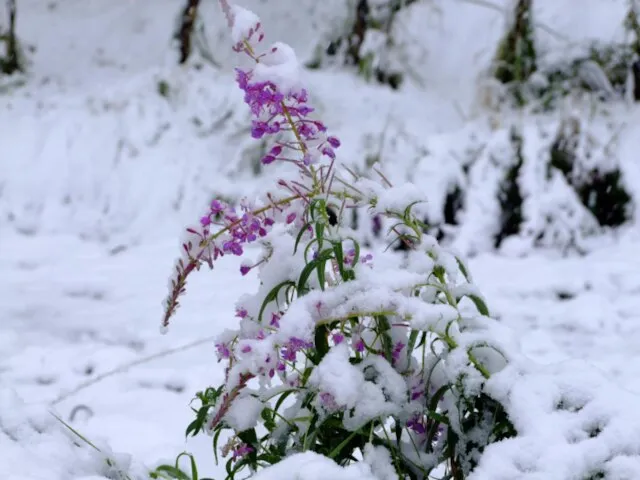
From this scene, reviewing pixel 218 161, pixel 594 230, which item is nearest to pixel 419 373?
pixel 594 230

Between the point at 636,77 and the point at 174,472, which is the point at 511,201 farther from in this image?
the point at 174,472

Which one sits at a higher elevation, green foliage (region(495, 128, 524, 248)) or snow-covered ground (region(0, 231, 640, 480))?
green foliage (region(495, 128, 524, 248))

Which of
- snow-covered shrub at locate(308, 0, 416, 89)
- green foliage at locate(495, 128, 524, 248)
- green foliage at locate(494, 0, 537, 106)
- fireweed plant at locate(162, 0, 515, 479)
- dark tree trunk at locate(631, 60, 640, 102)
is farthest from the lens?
snow-covered shrub at locate(308, 0, 416, 89)

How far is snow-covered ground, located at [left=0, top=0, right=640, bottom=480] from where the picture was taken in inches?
77.8

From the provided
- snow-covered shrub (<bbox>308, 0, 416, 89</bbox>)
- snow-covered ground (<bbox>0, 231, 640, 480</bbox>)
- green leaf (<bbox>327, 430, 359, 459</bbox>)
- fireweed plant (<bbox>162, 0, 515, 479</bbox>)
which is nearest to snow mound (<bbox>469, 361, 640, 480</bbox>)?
fireweed plant (<bbox>162, 0, 515, 479</bbox>)

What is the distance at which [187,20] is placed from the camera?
14.0 feet

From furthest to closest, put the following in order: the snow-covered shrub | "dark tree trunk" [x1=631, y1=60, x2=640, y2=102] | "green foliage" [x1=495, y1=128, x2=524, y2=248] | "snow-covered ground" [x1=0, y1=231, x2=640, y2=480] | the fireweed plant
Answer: the snow-covered shrub < "dark tree trunk" [x1=631, y1=60, x2=640, y2=102] < "green foliage" [x1=495, y1=128, x2=524, y2=248] < "snow-covered ground" [x1=0, y1=231, x2=640, y2=480] < the fireweed plant

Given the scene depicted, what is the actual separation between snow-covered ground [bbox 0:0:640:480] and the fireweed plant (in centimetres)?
30

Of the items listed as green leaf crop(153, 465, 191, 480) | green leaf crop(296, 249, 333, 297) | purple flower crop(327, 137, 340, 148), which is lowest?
green leaf crop(153, 465, 191, 480)

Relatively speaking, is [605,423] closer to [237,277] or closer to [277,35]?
[237,277]

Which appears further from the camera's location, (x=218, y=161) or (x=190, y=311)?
(x=218, y=161)

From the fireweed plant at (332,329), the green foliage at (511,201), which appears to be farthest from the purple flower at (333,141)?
the green foliage at (511,201)

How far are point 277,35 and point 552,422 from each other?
4.29 meters

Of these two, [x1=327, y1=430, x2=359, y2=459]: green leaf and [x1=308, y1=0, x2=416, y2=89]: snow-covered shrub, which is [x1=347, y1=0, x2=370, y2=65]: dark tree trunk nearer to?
[x1=308, y1=0, x2=416, y2=89]: snow-covered shrub
